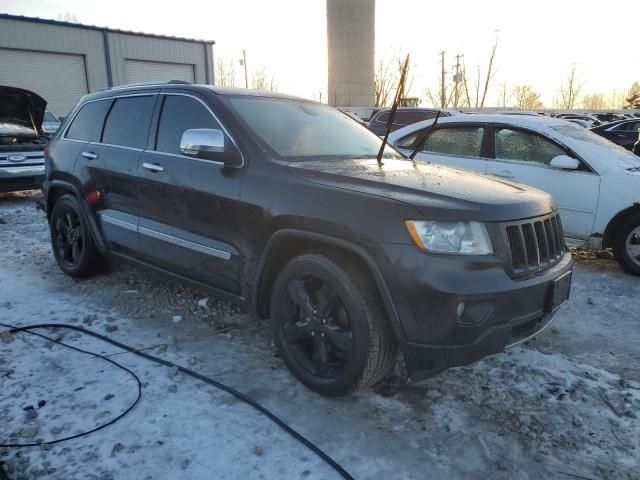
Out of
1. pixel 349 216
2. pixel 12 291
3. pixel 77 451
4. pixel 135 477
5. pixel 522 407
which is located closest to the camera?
pixel 135 477

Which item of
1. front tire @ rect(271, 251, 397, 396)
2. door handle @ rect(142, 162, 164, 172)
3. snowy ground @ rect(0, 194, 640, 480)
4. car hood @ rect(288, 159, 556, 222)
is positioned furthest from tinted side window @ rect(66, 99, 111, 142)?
front tire @ rect(271, 251, 397, 396)

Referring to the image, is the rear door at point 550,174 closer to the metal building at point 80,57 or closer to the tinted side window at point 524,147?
the tinted side window at point 524,147

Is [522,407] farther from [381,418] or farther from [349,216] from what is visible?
[349,216]

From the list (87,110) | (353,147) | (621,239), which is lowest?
(621,239)

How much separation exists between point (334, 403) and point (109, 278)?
3.01 metres

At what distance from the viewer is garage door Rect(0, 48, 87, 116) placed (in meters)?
22.1

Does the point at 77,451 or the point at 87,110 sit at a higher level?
the point at 87,110

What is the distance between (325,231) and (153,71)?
2642cm

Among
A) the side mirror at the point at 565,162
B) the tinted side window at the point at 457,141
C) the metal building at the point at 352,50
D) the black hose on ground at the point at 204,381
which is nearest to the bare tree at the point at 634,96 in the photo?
the metal building at the point at 352,50

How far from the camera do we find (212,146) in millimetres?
3174

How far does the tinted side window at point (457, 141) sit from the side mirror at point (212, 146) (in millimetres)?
3882

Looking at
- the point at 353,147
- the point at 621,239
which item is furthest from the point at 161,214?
the point at 621,239

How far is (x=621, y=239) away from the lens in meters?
5.22

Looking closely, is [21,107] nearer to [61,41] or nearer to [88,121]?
[88,121]
